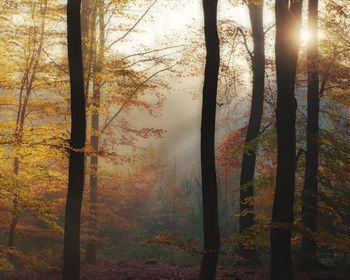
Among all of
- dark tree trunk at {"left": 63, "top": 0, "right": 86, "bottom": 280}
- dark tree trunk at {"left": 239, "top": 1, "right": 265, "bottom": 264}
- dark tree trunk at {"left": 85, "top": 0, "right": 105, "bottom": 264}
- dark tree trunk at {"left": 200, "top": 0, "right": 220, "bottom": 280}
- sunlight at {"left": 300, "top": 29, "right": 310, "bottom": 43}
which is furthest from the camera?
dark tree trunk at {"left": 239, "top": 1, "right": 265, "bottom": 264}

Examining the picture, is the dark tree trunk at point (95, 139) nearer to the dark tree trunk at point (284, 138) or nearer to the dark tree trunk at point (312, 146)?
the dark tree trunk at point (312, 146)

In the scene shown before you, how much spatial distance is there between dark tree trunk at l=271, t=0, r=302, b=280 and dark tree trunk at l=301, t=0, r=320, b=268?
3153 mm

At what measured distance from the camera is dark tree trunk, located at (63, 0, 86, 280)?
9.61 metres

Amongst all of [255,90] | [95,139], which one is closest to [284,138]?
[255,90]

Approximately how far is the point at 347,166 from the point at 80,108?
812cm

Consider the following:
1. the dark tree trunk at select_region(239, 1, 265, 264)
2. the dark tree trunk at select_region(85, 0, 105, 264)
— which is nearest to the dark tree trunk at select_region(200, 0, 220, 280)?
the dark tree trunk at select_region(85, 0, 105, 264)

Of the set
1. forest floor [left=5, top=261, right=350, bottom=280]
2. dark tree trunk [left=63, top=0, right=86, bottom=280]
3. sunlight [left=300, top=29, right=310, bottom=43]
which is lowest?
forest floor [left=5, top=261, right=350, bottom=280]

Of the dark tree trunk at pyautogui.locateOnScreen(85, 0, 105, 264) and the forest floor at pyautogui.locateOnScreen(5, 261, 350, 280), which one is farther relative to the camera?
the dark tree trunk at pyautogui.locateOnScreen(85, 0, 105, 264)

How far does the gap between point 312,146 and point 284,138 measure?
162 inches

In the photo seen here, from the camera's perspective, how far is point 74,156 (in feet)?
31.6

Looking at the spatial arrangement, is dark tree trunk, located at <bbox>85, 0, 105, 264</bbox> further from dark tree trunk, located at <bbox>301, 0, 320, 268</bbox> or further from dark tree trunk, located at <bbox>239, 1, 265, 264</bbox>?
dark tree trunk, located at <bbox>301, 0, 320, 268</bbox>

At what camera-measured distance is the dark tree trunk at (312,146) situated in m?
13.0

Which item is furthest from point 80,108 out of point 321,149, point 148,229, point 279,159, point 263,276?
point 148,229

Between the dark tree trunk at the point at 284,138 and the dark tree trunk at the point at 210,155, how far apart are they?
4.81 ft
